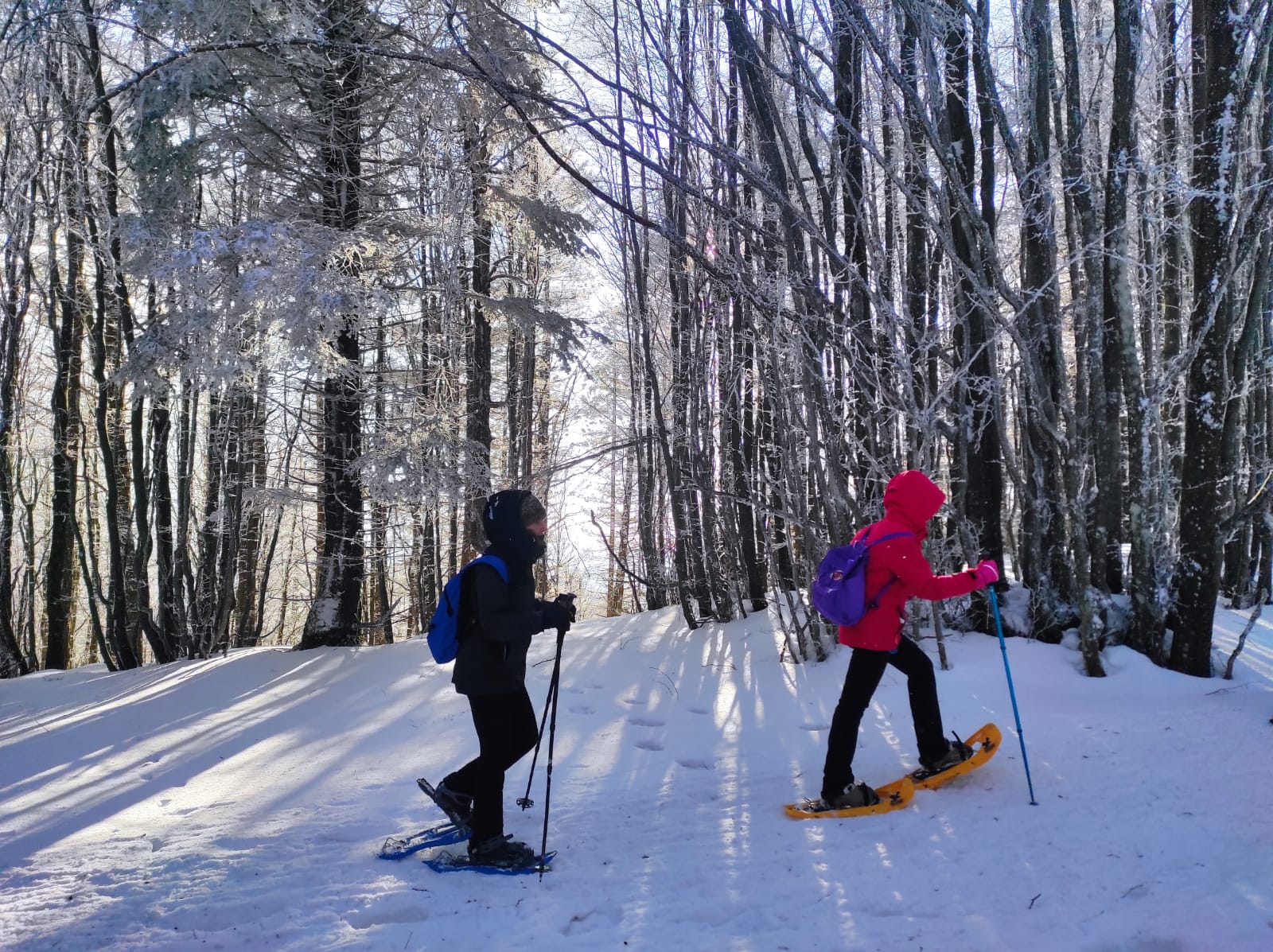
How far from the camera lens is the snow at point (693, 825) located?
2820mm

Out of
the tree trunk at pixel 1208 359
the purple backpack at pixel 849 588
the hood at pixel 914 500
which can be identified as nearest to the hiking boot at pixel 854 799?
the purple backpack at pixel 849 588

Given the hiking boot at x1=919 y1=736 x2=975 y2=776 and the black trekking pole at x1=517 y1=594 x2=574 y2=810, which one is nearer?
the black trekking pole at x1=517 y1=594 x2=574 y2=810

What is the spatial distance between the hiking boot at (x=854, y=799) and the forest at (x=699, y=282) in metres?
2.32

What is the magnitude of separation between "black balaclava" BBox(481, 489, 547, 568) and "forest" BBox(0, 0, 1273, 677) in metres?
1.86

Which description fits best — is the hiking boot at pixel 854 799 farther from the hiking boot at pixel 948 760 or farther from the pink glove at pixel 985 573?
the pink glove at pixel 985 573

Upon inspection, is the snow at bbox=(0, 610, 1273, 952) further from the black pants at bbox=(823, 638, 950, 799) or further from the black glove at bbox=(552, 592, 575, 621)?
the black glove at bbox=(552, 592, 575, 621)

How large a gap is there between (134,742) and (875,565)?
5.84m

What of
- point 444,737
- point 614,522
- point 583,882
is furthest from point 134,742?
point 614,522

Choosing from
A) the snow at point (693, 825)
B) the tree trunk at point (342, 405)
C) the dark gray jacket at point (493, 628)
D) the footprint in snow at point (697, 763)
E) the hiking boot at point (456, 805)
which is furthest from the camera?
the tree trunk at point (342, 405)

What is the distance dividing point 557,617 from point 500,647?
274mm

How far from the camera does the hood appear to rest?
3.74 m

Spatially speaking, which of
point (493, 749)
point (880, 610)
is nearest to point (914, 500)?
point (880, 610)

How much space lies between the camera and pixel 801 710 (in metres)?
5.71

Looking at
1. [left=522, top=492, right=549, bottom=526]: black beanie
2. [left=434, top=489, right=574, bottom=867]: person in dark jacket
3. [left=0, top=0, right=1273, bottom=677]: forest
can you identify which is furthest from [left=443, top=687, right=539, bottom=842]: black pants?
[left=0, top=0, right=1273, bottom=677]: forest
